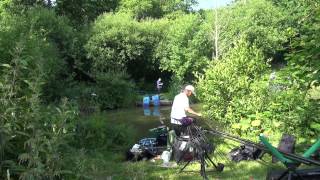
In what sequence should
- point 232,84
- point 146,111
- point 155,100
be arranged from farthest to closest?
point 155,100, point 146,111, point 232,84

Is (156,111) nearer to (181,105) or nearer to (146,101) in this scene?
(146,101)

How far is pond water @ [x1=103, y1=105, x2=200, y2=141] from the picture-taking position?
2228 centimetres

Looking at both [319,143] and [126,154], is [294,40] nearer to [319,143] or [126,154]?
[319,143]

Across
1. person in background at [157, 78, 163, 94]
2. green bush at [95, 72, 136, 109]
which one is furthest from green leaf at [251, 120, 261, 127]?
person in background at [157, 78, 163, 94]

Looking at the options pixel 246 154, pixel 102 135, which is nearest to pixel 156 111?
pixel 102 135

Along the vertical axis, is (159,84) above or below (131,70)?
below

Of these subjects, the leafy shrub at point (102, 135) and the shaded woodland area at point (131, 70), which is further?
the leafy shrub at point (102, 135)

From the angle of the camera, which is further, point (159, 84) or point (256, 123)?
point (159, 84)

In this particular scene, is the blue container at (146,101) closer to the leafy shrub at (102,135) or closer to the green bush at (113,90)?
the green bush at (113,90)

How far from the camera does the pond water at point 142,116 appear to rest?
877 inches

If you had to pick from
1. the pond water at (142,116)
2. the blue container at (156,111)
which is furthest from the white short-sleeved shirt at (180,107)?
the blue container at (156,111)

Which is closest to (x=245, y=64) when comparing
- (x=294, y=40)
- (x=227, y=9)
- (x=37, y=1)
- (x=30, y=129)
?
(x=294, y=40)

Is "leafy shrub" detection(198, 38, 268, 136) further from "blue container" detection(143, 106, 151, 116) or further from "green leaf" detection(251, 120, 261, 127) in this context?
"blue container" detection(143, 106, 151, 116)

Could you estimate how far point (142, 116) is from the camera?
26.2 meters
